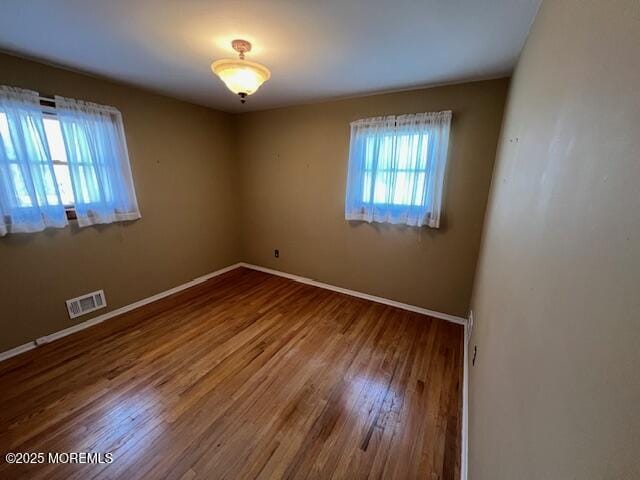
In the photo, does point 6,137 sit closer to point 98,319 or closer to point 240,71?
point 98,319

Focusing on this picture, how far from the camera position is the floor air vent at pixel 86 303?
238 cm

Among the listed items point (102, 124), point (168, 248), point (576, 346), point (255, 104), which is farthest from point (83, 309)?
point (576, 346)

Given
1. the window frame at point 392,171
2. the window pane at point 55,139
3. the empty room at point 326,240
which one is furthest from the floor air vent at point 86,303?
the window frame at point 392,171

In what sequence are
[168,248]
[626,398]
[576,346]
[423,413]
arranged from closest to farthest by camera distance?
[626,398] → [576,346] → [423,413] → [168,248]

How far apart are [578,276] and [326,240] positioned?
9.55 feet

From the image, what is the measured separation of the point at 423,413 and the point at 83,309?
10.2 ft

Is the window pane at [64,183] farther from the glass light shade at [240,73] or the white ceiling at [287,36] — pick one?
the glass light shade at [240,73]

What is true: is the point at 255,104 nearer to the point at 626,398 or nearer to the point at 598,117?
the point at 598,117

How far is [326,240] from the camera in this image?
11.0 feet

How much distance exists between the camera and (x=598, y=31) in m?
0.54

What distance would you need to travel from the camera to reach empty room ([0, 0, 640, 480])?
0.50 m

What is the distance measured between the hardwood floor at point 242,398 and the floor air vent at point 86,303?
8.6 inches

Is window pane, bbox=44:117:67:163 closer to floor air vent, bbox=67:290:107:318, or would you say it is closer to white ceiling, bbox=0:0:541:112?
white ceiling, bbox=0:0:541:112

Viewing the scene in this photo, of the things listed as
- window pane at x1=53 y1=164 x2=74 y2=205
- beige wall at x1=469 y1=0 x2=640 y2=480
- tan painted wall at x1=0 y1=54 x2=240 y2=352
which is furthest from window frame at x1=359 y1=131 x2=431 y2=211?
window pane at x1=53 y1=164 x2=74 y2=205
